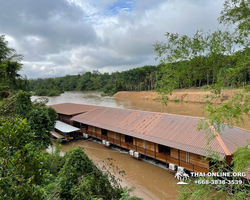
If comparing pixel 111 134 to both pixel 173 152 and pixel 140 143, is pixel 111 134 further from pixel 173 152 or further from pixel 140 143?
pixel 173 152

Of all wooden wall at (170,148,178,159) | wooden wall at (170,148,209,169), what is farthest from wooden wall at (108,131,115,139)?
wooden wall at (170,148,209,169)

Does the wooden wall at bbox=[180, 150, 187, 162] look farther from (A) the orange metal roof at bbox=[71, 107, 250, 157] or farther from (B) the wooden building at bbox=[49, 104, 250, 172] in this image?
(A) the orange metal roof at bbox=[71, 107, 250, 157]

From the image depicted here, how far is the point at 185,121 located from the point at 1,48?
21216 mm

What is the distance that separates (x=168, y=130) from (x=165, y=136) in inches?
29.0

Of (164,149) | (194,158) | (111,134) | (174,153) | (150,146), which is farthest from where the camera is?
(111,134)

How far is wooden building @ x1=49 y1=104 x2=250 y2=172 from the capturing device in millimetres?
9547

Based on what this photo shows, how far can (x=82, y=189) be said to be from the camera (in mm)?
5746

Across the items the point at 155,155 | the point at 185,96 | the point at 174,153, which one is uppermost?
the point at 185,96

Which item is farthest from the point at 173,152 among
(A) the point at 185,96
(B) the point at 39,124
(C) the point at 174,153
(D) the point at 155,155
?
(A) the point at 185,96

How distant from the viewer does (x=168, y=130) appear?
39.6ft

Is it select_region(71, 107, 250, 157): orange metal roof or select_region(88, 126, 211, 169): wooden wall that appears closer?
select_region(71, 107, 250, 157): orange metal roof

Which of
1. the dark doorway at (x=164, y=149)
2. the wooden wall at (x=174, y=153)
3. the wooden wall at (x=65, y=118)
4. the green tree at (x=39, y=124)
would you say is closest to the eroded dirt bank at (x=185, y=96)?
the dark doorway at (x=164, y=149)

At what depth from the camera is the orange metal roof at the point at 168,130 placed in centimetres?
948

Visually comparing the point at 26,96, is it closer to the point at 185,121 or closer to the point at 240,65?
the point at 185,121
